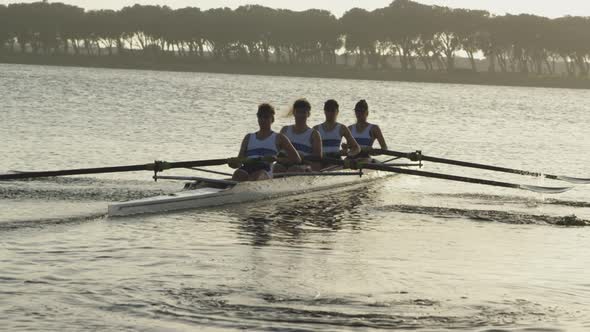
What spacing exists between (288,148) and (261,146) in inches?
17.4

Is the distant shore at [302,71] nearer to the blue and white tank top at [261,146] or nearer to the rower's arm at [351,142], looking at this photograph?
the rower's arm at [351,142]

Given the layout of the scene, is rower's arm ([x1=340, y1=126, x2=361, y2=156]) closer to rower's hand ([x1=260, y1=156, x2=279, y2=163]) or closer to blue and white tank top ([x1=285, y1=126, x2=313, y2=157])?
blue and white tank top ([x1=285, y1=126, x2=313, y2=157])

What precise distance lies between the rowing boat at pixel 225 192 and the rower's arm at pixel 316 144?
43cm

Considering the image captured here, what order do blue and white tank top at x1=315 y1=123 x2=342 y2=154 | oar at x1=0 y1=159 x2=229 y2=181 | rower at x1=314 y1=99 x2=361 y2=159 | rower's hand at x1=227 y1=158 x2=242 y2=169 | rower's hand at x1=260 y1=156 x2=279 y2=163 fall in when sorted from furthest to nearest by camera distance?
blue and white tank top at x1=315 y1=123 x2=342 y2=154
rower at x1=314 y1=99 x2=361 y2=159
rower's hand at x1=260 y1=156 x2=279 y2=163
rower's hand at x1=227 y1=158 x2=242 y2=169
oar at x1=0 y1=159 x2=229 y2=181

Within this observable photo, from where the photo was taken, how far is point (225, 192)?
15.9m

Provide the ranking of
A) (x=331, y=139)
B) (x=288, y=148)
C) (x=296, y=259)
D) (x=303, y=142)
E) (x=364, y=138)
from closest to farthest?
(x=296, y=259) < (x=288, y=148) < (x=303, y=142) < (x=331, y=139) < (x=364, y=138)

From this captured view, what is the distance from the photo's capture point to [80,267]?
11.4m

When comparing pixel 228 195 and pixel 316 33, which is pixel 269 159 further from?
pixel 316 33

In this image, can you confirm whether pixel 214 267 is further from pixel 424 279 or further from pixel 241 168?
pixel 241 168

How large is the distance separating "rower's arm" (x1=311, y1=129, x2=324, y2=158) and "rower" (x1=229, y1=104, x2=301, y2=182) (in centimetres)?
93

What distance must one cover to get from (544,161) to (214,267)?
21.9 m

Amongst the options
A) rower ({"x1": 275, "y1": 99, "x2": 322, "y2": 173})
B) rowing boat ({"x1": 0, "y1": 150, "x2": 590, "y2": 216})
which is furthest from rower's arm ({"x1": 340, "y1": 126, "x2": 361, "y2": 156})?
rower ({"x1": 275, "y1": 99, "x2": 322, "y2": 173})

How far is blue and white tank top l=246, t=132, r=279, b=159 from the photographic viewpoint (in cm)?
1631

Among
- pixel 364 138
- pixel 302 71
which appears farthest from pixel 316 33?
pixel 364 138
